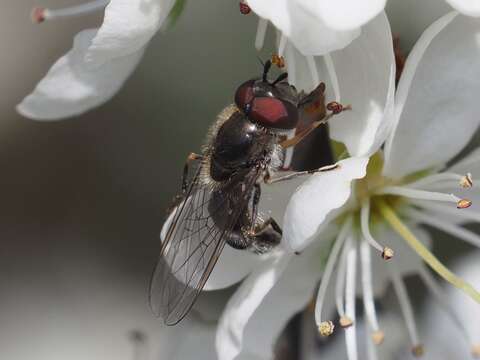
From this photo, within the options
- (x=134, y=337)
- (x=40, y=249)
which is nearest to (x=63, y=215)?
(x=40, y=249)

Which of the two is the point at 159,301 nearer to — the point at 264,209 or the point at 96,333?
the point at 264,209

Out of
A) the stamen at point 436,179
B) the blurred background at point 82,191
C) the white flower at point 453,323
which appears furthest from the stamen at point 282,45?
the blurred background at point 82,191

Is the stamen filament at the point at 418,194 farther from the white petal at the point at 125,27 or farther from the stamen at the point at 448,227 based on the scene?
the white petal at the point at 125,27

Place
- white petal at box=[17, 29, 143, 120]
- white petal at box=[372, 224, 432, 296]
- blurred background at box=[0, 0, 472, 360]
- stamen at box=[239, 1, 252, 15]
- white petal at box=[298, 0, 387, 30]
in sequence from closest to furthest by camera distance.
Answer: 1. white petal at box=[298, 0, 387, 30]
2. stamen at box=[239, 1, 252, 15]
3. white petal at box=[17, 29, 143, 120]
4. white petal at box=[372, 224, 432, 296]
5. blurred background at box=[0, 0, 472, 360]

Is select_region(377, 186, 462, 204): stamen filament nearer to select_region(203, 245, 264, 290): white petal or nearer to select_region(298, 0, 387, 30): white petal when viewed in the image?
select_region(203, 245, 264, 290): white petal

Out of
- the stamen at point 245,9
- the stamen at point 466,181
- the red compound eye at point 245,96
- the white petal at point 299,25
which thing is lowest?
the stamen at point 466,181

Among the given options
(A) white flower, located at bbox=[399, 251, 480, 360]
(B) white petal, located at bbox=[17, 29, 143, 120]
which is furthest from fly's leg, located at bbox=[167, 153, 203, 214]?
(A) white flower, located at bbox=[399, 251, 480, 360]
